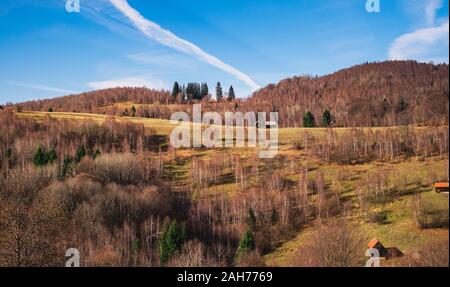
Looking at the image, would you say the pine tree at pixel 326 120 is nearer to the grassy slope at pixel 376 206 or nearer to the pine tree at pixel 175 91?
the grassy slope at pixel 376 206

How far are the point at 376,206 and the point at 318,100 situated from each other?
76.7 m

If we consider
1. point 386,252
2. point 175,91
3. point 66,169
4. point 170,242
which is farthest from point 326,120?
point 175,91

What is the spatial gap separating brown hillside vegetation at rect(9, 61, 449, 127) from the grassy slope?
1362cm

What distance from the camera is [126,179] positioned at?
207 ft

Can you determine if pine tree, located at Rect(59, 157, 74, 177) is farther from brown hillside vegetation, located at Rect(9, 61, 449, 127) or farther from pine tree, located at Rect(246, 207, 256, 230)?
brown hillside vegetation, located at Rect(9, 61, 449, 127)

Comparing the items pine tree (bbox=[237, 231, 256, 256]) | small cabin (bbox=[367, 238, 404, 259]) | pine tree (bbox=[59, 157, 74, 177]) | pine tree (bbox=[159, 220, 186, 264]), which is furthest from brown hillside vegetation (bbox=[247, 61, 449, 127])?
pine tree (bbox=[59, 157, 74, 177])

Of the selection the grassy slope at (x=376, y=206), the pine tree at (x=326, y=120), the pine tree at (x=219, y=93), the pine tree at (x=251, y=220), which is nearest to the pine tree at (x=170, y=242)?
the grassy slope at (x=376, y=206)

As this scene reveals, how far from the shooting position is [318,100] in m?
121

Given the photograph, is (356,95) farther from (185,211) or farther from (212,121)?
(185,211)

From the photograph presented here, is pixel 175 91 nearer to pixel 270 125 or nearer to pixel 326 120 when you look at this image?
pixel 270 125

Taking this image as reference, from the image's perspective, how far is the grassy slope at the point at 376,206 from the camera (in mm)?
37469

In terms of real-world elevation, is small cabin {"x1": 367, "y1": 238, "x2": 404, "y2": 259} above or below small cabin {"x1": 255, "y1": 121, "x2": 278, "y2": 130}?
below

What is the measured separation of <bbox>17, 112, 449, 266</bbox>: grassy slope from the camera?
3747cm
